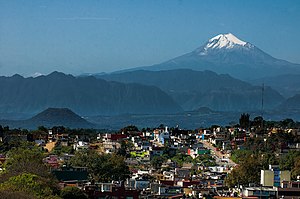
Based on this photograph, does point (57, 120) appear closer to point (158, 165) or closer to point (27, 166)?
point (158, 165)

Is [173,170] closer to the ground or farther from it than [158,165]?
closer to the ground

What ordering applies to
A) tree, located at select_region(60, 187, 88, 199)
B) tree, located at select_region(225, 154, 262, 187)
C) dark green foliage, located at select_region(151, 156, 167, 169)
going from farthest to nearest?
dark green foliage, located at select_region(151, 156, 167, 169) → tree, located at select_region(225, 154, 262, 187) → tree, located at select_region(60, 187, 88, 199)

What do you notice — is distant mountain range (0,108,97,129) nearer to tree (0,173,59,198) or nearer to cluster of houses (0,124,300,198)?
cluster of houses (0,124,300,198)

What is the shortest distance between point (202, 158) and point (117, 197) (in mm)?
24711

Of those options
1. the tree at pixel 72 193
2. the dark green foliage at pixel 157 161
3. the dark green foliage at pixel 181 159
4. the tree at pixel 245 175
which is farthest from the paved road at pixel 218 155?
the tree at pixel 72 193

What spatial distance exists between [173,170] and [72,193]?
1848 cm

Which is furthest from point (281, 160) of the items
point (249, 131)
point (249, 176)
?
point (249, 131)

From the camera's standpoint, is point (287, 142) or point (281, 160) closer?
point (281, 160)

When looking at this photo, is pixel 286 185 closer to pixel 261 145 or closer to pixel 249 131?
pixel 261 145

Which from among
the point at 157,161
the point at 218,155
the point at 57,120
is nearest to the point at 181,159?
the point at 218,155

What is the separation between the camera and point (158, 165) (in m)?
48.3

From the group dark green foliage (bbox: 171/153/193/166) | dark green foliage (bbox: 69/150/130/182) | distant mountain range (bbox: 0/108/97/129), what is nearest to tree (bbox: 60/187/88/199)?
dark green foliage (bbox: 69/150/130/182)

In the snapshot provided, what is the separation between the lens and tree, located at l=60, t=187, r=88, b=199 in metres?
26.1

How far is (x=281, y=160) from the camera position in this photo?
4397 centimetres
